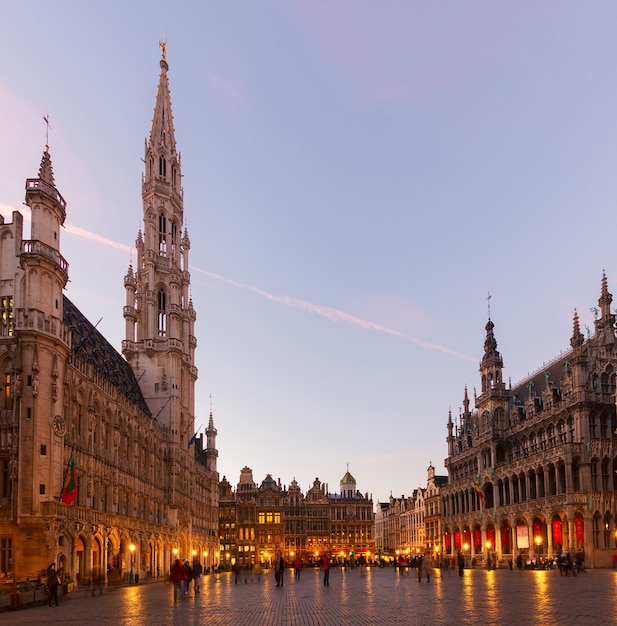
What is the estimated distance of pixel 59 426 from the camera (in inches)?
1861

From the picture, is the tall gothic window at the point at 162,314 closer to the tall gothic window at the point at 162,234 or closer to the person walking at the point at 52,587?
the tall gothic window at the point at 162,234

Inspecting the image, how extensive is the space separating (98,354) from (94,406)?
13136mm

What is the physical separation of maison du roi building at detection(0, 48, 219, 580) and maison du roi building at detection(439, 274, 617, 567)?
3780 centimetres

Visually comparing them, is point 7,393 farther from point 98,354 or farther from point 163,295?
point 163,295

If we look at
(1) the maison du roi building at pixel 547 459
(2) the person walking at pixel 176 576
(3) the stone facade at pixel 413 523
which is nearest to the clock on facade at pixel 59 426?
(2) the person walking at pixel 176 576

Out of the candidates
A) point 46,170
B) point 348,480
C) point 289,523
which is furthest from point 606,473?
point 348,480

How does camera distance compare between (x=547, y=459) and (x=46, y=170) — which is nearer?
(x=46, y=170)

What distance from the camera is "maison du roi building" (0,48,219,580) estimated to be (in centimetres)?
4512

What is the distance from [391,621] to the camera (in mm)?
23875

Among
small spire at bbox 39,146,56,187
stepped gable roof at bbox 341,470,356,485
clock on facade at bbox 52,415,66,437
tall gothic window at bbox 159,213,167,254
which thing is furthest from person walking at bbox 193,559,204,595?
stepped gable roof at bbox 341,470,356,485

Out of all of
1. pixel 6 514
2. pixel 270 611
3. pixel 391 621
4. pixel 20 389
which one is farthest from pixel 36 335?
pixel 391 621

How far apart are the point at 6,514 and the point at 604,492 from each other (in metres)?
53.9

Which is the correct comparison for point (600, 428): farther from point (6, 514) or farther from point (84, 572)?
point (6, 514)

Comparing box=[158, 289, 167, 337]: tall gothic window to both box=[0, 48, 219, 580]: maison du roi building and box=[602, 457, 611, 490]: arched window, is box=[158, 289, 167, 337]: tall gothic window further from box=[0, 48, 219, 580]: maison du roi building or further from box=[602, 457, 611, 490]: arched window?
box=[602, 457, 611, 490]: arched window
